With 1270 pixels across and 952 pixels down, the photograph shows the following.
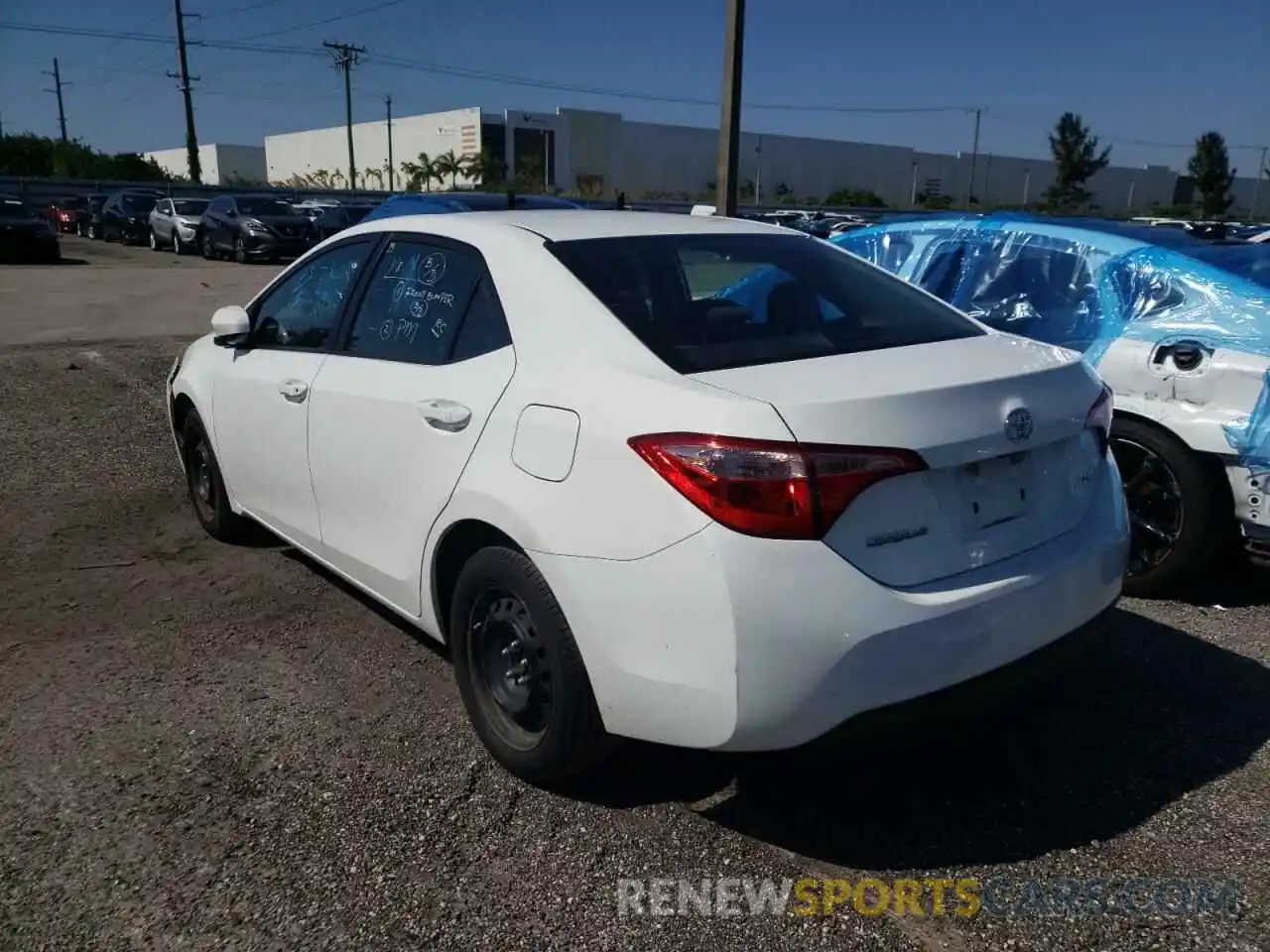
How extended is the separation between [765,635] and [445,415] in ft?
4.02

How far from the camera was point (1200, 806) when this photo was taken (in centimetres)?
288

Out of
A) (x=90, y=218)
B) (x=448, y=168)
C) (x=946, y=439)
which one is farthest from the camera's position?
(x=448, y=168)

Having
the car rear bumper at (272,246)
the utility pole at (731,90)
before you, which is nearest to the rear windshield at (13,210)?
the car rear bumper at (272,246)

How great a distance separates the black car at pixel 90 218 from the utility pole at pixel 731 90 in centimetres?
2786

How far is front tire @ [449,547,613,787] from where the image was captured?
2.63 meters

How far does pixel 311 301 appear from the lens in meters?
4.04

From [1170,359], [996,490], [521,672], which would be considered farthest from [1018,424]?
[1170,359]

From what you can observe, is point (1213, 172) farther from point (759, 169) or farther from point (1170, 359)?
point (1170, 359)

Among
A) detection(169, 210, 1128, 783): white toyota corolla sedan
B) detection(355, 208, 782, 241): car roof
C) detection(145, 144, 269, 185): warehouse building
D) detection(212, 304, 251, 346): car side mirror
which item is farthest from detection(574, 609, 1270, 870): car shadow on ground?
detection(145, 144, 269, 185): warehouse building

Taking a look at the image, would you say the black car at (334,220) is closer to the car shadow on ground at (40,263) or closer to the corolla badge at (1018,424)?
the car shadow on ground at (40,263)

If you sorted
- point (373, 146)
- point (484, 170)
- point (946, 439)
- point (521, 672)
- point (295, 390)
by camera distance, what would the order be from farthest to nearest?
point (373, 146), point (484, 170), point (295, 390), point (521, 672), point (946, 439)

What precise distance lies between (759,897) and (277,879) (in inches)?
47.2

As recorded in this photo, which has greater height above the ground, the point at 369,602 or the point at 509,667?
the point at 509,667

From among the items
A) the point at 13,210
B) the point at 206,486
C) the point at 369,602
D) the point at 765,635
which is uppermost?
the point at 13,210
